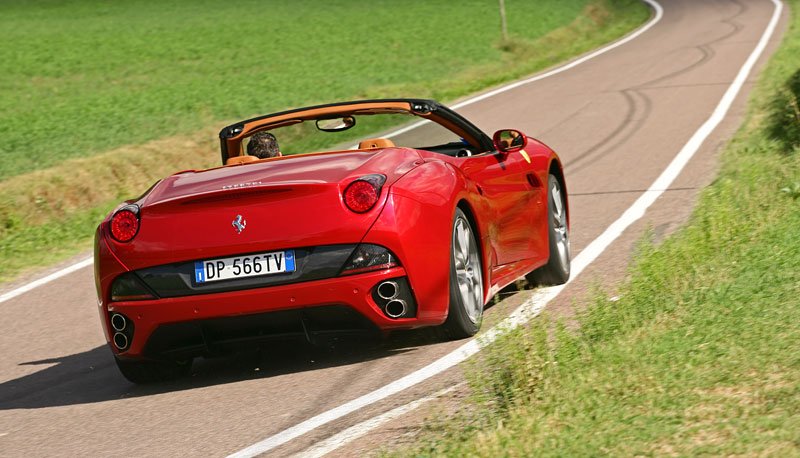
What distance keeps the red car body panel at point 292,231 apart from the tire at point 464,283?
95 mm

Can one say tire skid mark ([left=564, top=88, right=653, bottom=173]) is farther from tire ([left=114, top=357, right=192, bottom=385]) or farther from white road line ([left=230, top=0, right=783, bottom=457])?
tire ([left=114, top=357, right=192, bottom=385])

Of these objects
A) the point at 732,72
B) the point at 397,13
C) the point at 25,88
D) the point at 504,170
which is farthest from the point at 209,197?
the point at 397,13

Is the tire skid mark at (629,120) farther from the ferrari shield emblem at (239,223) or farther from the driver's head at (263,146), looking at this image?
the ferrari shield emblem at (239,223)

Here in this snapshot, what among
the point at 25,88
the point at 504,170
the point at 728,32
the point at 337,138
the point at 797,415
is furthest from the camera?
the point at 728,32

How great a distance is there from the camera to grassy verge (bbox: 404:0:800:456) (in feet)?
14.2

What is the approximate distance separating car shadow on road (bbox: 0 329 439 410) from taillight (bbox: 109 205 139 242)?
0.83 metres

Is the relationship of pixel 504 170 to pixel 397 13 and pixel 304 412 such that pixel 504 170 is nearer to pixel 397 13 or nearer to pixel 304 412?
pixel 304 412

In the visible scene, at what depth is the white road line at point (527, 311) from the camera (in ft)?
17.8

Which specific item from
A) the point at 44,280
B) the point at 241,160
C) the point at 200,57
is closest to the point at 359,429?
the point at 241,160

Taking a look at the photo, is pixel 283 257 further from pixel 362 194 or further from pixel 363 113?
pixel 363 113

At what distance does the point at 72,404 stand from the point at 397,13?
45.8 meters

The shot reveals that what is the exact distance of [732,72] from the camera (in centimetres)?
2555

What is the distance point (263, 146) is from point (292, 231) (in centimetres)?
154

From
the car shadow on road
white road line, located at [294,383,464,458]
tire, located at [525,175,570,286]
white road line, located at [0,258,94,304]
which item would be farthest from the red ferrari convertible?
white road line, located at [0,258,94,304]
